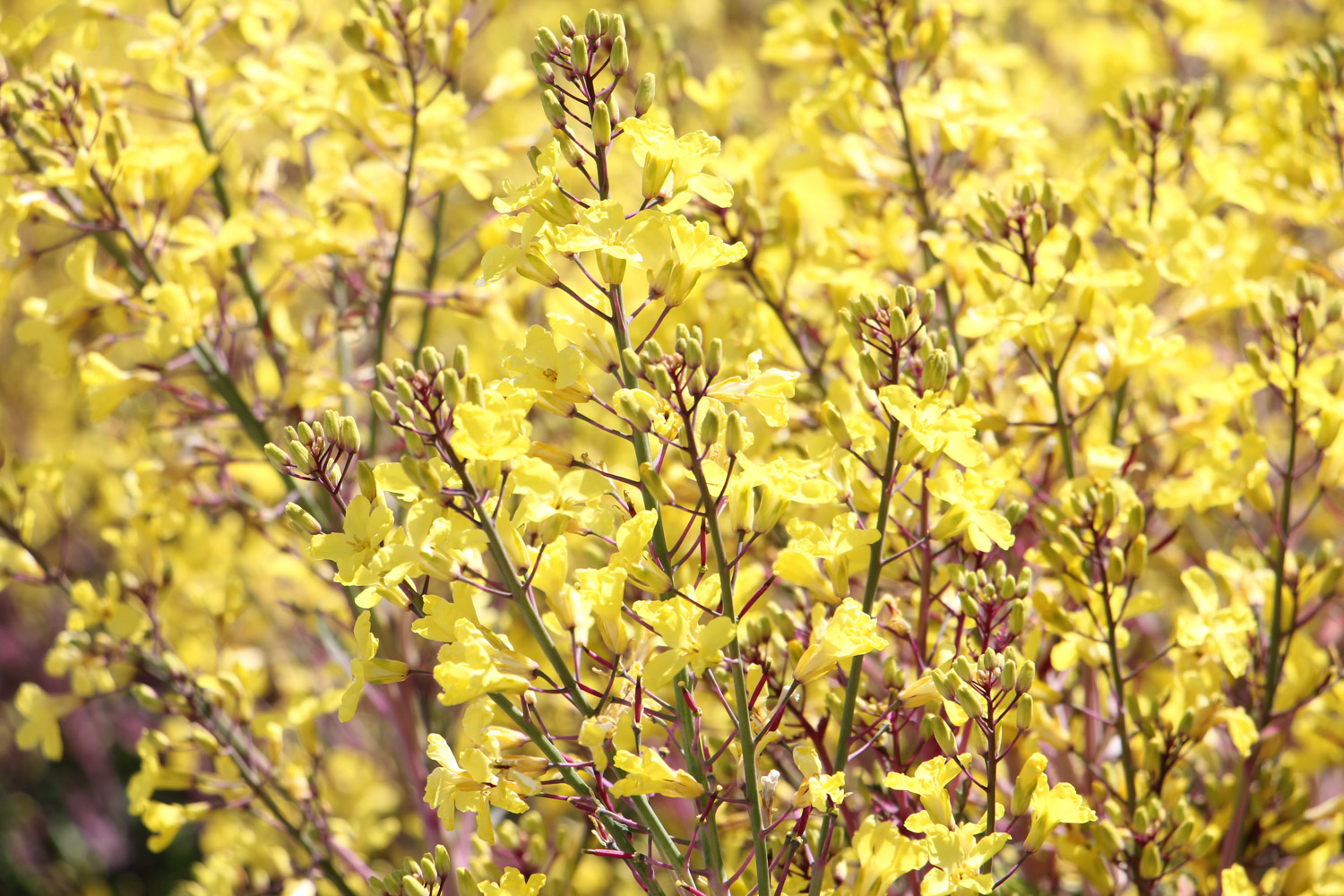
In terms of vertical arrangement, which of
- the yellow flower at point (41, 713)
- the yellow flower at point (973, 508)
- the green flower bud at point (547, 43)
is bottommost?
the yellow flower at point (41, 713)

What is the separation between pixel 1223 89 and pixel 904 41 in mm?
2349

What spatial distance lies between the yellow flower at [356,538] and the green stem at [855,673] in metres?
0.59

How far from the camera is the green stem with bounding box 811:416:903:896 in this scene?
4.13ft

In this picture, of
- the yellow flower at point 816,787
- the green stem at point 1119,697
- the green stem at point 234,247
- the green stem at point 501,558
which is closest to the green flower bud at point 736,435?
Result: the green stem at point 501,558

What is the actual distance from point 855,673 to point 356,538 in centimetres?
65

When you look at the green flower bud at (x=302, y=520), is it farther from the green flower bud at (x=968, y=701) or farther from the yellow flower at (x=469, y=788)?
the green flower bud at (x=968, y=701)

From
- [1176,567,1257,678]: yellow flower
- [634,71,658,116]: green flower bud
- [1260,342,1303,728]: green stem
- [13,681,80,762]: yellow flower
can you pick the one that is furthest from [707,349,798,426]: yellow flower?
[13,681,80,762]: yellow flower

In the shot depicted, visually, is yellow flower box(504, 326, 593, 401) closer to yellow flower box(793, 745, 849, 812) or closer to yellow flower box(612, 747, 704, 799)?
yellow flower box(612, 747, 704, 799)

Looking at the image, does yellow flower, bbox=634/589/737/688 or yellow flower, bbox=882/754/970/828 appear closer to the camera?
yellow flower, bbox=634/589/737/688

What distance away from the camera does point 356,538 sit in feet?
4.00

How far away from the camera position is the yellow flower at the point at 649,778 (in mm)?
1136

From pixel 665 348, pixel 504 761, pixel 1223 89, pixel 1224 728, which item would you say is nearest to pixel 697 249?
pixel 504 761

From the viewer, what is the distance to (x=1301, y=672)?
6.32 feet

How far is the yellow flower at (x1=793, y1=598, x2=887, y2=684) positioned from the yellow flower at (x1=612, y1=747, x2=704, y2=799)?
0.66 feet
